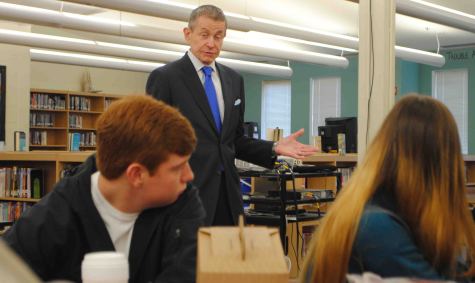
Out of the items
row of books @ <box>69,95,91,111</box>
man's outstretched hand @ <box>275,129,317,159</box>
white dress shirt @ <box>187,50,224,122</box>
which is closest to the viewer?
man's outstretched hand @ <box>275,129,317,159</box>

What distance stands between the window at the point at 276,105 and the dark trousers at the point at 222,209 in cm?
1304

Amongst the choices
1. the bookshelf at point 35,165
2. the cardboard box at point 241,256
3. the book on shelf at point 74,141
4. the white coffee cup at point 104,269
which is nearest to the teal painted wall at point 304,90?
the book on shelf at point 74,141

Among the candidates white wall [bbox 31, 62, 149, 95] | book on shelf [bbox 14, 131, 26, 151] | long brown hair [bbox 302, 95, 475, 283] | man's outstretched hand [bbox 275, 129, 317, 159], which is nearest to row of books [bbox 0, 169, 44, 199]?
book on shelf [bbox 14, 131, 26, 151]

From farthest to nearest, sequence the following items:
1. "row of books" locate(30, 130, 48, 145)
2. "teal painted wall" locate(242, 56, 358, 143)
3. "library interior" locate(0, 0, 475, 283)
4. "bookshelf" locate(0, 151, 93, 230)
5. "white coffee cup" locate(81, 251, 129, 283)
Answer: "teal painted wall" locate(242, 56, 358, 143) → "row of books" locate(30, 130, 48, 145) → "bookshelf" locate(0, 151, 93, 230) → "library interior" locate(0, 0, 475, 283) → "white coffee cup" locate(81, 251, 129, 283)

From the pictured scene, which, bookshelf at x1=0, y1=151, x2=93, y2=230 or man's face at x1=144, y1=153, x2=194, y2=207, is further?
bookshelf at x1=0, y1=151, x2=93, y2=230

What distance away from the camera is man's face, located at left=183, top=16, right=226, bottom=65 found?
2.76 m

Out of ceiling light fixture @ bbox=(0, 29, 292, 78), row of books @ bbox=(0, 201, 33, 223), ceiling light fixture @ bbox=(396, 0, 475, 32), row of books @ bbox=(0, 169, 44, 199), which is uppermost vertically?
ceiling light fixture @ bbox=(396, 0, 475, 32)

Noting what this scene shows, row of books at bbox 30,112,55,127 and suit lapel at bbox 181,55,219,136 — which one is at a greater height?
row of books at bbox 30,112,55,127

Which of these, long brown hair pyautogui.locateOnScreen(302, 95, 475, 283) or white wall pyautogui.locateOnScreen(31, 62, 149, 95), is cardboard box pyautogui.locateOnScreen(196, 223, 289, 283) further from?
white wall pyautogui.locateOnScreen(31, 62, 149, 95)

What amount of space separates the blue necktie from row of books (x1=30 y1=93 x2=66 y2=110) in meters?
11.3

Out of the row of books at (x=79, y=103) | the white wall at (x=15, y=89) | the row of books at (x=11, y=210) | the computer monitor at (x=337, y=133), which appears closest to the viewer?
the row of books at (x=11, y=210)

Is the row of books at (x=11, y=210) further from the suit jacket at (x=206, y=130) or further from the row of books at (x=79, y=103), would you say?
the row of books at (x=79, y=103)

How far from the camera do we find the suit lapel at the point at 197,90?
8.91ft

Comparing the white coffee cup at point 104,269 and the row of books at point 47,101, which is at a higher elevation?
the row of books at point 47,101
